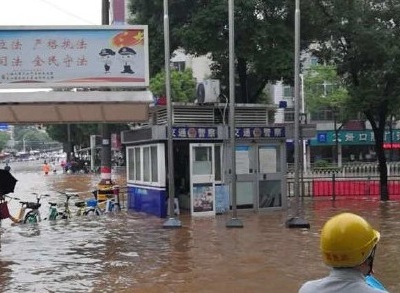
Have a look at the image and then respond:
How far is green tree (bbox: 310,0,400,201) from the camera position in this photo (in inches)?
743

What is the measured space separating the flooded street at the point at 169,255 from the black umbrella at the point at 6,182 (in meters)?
1.02

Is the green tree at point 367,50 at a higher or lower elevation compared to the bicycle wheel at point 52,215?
higher

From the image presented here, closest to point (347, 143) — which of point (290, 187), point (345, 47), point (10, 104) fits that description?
point (290, 187)

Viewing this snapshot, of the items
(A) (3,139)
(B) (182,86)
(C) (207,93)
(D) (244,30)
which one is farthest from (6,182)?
(A) (3,139)

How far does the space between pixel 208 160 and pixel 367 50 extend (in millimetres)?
6325

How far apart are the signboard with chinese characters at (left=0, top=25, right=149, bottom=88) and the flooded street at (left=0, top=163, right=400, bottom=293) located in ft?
9.90

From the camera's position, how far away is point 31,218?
15875 mm

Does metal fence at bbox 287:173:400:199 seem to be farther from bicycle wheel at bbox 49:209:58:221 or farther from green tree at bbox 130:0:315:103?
bicycle wheel at bbox 49:209:58:221

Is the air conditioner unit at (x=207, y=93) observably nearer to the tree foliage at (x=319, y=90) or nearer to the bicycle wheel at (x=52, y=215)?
the bicycle wheel at (x=52, y=215)

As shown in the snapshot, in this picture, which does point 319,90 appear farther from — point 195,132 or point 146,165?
point 195,132

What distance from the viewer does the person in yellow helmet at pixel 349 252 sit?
2.45 meters

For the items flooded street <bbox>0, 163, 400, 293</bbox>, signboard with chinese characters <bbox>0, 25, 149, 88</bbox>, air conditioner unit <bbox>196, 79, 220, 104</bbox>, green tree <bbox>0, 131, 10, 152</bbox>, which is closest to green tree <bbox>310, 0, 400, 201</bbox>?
flooded street <bbox>0, 163, 400, 293</bbox>

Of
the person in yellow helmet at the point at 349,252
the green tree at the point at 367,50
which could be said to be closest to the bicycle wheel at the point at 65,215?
the green tree at the point at 367,50

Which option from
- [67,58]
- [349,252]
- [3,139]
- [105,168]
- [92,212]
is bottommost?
[3,139]
